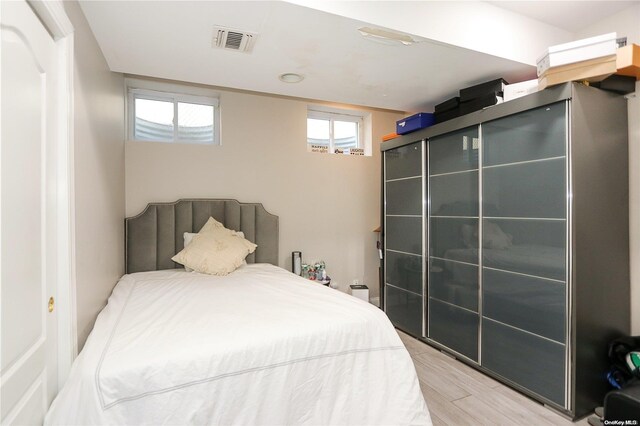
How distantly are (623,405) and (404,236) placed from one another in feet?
6.78

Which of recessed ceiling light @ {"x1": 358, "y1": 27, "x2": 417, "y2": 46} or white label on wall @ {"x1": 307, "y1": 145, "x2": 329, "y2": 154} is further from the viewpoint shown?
white label on wall @ {"x1": 307, "y1": 145, "x2": 329, "y2": 154}

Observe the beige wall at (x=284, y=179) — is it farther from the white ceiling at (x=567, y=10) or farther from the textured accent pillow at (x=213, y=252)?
the white ceiling at (x=567, y=10)

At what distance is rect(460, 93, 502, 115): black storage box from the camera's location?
8.49ft

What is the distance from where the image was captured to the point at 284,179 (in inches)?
153

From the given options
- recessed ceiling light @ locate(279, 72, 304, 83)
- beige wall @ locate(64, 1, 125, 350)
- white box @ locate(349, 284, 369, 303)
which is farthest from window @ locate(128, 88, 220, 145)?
white box @ locate(349, 284, 369, 303)

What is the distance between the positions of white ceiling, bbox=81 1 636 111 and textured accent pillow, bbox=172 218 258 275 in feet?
4.67

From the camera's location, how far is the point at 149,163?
3.29 metres

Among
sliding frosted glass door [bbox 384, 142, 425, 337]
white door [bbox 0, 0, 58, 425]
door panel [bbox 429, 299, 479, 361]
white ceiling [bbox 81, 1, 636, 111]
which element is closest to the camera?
white door [bbox 0, 0, 58, 425]

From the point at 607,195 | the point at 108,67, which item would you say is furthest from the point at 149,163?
the point at 607,195

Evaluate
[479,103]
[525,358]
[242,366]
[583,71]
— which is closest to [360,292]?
[525,358]

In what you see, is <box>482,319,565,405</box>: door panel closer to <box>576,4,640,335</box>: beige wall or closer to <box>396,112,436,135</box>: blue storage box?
<box>576,4,640,335</box>: beige wall

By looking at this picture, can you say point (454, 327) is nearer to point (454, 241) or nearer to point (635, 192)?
point (454, 241)

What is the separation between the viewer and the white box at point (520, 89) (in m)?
2.31

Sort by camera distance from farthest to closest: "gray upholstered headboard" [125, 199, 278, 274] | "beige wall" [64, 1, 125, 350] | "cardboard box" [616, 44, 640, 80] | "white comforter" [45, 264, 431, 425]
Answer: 1. "gray upholstered headboard" [125, 199, 278, 274]
2. "cardboard box" [616, 44, 640, 80]
3. "beige wall" [64, 1, 125, 350]
4. "white comforter" [45, 264, 431, 425]
